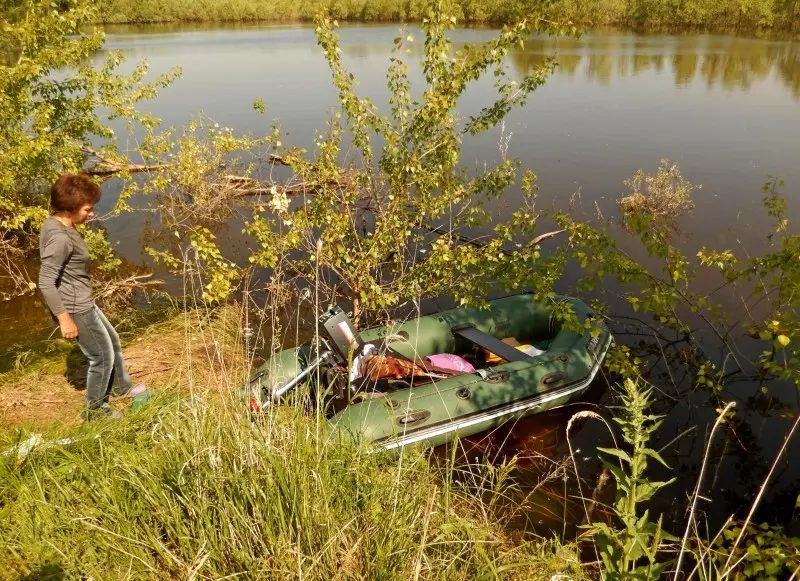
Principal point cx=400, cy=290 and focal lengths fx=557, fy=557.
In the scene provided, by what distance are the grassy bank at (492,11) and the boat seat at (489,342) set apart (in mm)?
2576

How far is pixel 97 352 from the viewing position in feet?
10.9

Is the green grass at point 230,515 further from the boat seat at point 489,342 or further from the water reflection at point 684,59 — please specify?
the water reflection at point 684,59

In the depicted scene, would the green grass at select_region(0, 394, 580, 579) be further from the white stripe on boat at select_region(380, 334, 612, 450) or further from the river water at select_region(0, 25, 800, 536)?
the river water at select_region(0, 25, 800, 536)

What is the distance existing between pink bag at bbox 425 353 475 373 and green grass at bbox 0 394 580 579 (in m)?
2.15

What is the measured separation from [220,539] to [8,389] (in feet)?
10.4

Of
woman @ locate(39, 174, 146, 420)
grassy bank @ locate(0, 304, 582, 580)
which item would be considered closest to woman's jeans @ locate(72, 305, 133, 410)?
woman @ locate(39, 174, 146, 420)

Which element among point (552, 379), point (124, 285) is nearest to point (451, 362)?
point (552, 379)

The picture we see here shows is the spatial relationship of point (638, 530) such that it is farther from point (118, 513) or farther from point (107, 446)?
point (107, 446)

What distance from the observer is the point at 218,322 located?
17.8 feet

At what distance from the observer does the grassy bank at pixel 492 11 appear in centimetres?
2023

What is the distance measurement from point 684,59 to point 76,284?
68.6 ft

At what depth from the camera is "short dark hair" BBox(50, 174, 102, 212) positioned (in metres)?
2.85

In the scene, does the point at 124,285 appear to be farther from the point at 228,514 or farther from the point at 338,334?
the point at 228,514

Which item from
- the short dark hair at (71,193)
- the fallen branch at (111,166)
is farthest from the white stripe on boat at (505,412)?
the fallen branch at (111,166)
